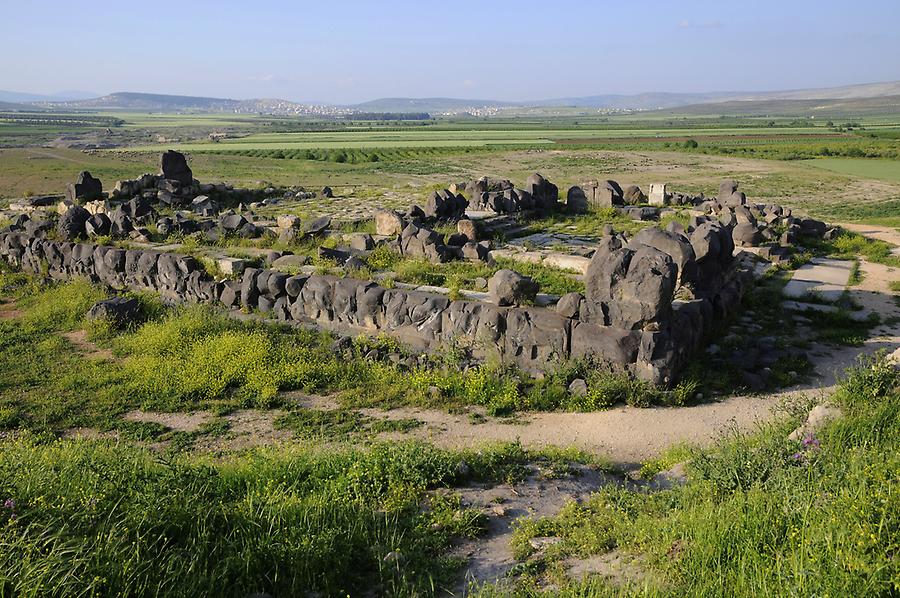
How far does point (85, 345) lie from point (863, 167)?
49.8 metres

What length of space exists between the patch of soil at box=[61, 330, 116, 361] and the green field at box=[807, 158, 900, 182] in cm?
4243

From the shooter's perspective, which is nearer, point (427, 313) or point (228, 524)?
point (228, 524)

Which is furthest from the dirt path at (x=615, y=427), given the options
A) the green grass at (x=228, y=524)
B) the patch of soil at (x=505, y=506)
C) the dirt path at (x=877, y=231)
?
the dirt path at (x=877, y=231)

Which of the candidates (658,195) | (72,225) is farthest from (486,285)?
(658,195)

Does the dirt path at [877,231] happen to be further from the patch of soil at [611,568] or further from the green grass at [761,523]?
the patch of soil at [611,568]

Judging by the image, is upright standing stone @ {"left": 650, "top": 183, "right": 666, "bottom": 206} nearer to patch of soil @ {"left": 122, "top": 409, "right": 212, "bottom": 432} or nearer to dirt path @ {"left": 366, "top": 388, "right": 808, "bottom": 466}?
dirt path @ {"left": 366, "top": 388, "right": 808, "bottom": 466}

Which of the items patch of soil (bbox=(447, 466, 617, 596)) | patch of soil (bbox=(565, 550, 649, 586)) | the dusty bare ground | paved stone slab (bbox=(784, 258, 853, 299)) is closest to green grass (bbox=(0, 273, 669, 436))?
the dusty bare ground

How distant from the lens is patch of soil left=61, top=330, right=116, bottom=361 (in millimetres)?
11984

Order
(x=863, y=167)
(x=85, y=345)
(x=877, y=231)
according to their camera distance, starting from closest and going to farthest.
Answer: (x=85, y=345) → (x=877, y=231) → (x=863, y=167)

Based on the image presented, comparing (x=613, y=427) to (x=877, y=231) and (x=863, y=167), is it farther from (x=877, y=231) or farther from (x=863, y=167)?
(x=863, y=167)

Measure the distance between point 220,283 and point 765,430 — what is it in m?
11.0

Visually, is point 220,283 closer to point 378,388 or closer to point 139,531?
point 378,388

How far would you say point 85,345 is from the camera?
12477 millimetres

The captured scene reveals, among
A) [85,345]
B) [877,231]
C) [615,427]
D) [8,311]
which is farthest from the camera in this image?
[877,231]
